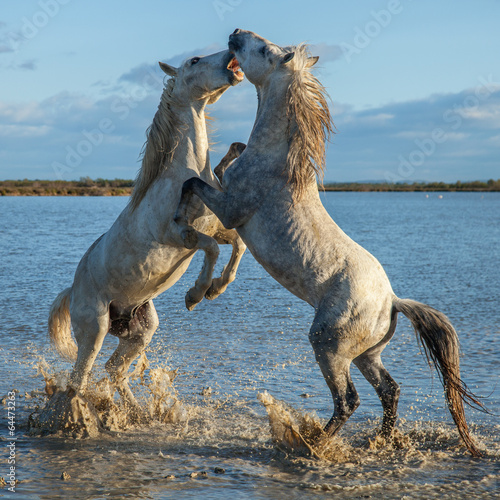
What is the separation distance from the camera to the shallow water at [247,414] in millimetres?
4625

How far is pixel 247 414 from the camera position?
20.5ft

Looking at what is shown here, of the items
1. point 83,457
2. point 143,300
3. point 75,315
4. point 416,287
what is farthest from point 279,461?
point 416,287

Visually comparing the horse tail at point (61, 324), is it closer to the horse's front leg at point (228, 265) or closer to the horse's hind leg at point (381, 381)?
the horse's front leg at point (228, 265)

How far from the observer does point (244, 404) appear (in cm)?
651

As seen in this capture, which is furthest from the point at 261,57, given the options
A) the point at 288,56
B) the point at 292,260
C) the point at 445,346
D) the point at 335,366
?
the point at 445,346

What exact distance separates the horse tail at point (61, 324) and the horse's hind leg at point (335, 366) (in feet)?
8.68

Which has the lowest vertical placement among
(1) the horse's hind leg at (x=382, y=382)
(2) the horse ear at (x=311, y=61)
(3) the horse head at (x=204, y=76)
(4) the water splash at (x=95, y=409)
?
(4) the water splash at (x=95, y=409)

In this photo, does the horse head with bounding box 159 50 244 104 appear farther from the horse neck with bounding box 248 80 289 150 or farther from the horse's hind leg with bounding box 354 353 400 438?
the horse's hind leg with bounding box 354 353 400 438

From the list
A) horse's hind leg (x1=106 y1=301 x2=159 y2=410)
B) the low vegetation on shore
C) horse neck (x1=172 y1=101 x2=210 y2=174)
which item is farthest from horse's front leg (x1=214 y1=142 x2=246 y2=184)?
the low vegetation on shore

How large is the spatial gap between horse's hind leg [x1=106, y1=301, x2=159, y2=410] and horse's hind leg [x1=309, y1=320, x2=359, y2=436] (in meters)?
1.84

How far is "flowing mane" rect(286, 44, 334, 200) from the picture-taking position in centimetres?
511

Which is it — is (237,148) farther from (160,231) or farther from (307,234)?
(307,234)

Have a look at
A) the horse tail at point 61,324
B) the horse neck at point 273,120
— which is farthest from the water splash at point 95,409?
the horse neck at point 273,120

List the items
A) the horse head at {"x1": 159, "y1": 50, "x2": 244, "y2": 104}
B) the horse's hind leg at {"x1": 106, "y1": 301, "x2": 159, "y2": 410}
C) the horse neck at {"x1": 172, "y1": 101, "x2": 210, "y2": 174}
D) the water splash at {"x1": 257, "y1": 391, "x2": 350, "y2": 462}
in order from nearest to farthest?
the water splash at {"x1": 257, "y1": 391, "x2": 350, "y2": 462} → the horse head at {"x1": 159, "y1": 50, "x2": 244, "y2": 104} → the horse neck at {"x1": 172, "y1": 101, "x2": 210, "y2": 174} → the horse's hind leg at {"x1": 106, "y1": 301, "x2": 159, "y2": 410}
